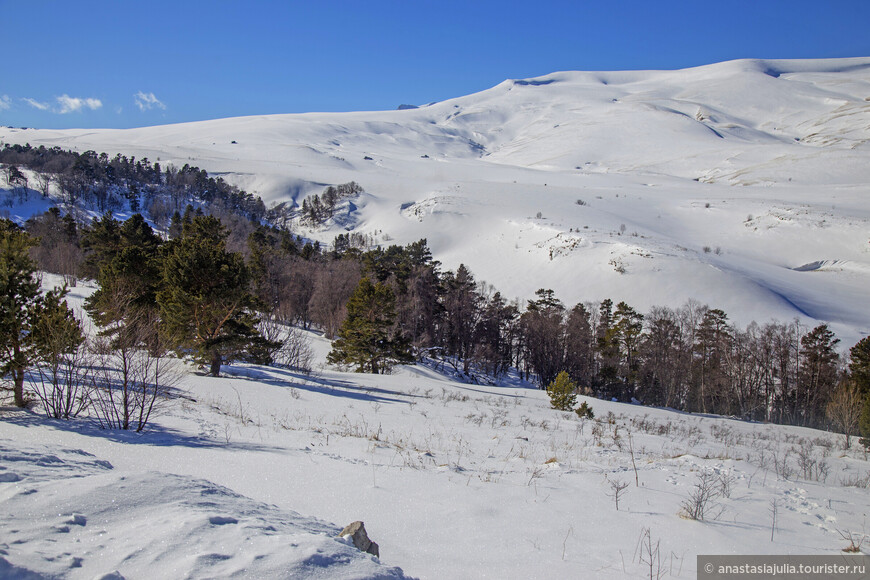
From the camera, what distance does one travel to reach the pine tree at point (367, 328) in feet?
87.9

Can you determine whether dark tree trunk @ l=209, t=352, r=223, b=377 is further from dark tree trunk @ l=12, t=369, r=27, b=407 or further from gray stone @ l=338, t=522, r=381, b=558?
gray stone @ l=338, t=522, r=381, b=558

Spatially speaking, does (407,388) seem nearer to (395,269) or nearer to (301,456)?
(301,456)

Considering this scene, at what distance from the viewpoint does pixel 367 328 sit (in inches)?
1043

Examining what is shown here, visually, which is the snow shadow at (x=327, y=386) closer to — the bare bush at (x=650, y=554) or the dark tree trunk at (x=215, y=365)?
the dark tree trunk at (x=215, y=365)

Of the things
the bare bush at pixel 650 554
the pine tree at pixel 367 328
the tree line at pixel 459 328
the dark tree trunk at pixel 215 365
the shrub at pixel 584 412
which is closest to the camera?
the bare bush at pixel 650 554

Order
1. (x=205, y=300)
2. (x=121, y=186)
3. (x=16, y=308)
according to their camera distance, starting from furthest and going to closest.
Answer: (x=121, y=186), (x=205, y=300), (x=16, y=308)

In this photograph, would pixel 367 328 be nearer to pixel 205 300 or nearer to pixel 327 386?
pixel 327 386

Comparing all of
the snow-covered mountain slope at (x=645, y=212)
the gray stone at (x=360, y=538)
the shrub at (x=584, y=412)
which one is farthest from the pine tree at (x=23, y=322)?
the snow-covered mountain slope at (x=645, y=212)

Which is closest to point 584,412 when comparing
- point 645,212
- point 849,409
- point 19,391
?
point 849,409

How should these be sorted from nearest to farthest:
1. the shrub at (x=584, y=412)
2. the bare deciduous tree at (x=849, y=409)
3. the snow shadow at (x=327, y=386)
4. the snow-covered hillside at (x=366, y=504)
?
the snow-covered hillside at (x=366, y=504) < the snow shadow at (x=327, y=386) < the shrub at (x=584, y=412) < the bare deciduous tree at (x=849, y=409)

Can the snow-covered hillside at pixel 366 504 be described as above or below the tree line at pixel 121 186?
below

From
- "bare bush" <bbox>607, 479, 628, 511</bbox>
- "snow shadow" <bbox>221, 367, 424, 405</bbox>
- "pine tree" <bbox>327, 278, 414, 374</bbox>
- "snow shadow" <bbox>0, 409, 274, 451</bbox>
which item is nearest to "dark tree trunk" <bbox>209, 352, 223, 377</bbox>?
"snow shadow" <bbox>221, 367, 424, 405</bbox>

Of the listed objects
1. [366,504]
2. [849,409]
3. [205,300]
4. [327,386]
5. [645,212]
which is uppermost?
[645,212]

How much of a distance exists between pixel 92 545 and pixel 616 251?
6471 cm
